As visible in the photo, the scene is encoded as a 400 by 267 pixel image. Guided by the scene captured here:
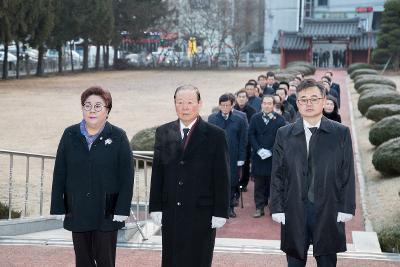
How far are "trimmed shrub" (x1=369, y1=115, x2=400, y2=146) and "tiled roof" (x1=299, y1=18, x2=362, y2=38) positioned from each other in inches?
1653

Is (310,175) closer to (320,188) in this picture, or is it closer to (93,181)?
(320,188)

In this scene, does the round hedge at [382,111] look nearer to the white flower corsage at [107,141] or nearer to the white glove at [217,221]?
the white glove at [217,221]

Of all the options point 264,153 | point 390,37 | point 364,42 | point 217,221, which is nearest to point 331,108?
point 264,153

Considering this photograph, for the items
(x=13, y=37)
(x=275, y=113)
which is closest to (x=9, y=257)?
(x=275, y=113)

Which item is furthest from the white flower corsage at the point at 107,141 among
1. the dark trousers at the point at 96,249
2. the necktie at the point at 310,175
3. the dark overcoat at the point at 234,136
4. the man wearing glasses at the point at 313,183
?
the dark overcoat at the point at 234,136

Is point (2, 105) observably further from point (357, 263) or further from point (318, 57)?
point (318, 57)

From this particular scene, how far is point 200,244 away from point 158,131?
898 mm

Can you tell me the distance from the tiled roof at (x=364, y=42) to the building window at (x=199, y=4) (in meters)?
14.1

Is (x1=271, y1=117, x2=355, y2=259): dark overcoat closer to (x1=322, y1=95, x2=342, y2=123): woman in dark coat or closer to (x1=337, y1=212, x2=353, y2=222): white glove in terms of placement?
(x1=337, y1=212, x2=353, y2=222): white glove

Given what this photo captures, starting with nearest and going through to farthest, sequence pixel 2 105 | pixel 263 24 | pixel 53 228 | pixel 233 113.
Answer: pixel 53 228 < pixel 233 113 < pixel 2 105 < pixel 263 24

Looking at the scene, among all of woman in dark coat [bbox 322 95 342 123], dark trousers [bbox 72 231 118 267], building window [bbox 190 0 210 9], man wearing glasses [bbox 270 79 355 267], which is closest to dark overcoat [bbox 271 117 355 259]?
man wearing glasses [bbox 270 79 355 267]

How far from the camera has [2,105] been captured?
25125mm

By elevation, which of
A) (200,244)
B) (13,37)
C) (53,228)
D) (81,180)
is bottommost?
(53,228)

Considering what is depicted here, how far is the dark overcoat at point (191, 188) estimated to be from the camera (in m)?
4.49
